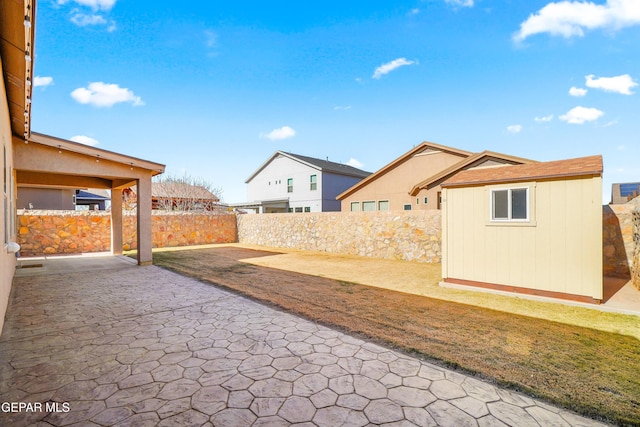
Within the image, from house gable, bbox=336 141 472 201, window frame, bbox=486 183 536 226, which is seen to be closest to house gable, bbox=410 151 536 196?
house gable, bbox=336 141 472 201

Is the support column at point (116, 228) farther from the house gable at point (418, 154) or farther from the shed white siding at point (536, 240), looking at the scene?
the house gable at point (418, 154)

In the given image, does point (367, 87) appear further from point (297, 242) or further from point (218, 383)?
point (218, 383)

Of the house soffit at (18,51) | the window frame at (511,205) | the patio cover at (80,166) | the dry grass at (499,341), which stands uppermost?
the house soffit at (18,51)

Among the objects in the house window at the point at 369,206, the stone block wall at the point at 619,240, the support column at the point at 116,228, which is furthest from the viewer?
the house window at the point at 369,206

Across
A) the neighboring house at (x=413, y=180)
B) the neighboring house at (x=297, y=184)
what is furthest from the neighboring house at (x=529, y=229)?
the neighboring house at (x=297, y=184)

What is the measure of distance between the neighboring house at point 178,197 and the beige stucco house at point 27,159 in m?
14.2

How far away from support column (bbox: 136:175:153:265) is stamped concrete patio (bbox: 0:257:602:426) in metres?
5.08

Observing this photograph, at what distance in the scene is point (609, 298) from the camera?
233 inches

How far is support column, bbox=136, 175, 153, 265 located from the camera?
33.3 feet

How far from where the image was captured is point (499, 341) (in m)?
3.90

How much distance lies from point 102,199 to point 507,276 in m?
30.8

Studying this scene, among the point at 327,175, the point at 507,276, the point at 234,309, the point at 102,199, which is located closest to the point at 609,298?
the point at 507,276

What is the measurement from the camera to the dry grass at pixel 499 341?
9.00ft

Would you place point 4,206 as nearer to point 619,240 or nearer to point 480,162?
point 619,240
